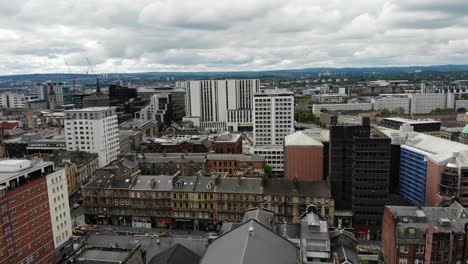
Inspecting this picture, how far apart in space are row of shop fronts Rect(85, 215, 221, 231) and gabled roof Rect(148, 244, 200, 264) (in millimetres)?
38605

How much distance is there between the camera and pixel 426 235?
69.2 m

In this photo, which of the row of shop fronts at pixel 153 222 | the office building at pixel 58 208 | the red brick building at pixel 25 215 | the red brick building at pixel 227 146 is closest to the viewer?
the red brick building at pixel 25 215

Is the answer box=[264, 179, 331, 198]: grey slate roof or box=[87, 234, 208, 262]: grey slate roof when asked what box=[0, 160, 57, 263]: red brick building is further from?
box=[264, 179, 331, 198]: grey slate roof

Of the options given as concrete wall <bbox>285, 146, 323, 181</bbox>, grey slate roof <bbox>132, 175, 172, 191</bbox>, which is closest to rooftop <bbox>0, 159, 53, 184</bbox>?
grey slate roof <bbox>132, 175, 172, 191</bbox>

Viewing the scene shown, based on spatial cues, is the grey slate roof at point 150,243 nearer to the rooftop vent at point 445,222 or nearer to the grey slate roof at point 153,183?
the grey slate roof at point 153,183

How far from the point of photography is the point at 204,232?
10956 centimetres

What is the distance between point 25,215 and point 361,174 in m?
84.0

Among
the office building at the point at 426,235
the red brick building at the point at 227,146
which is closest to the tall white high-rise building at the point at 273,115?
the red brick building at the point at 227,146

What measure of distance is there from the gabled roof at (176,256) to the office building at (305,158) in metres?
67.9

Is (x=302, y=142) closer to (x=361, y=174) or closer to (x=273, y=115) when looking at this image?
(x=361, y=174)

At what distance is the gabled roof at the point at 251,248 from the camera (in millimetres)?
55906

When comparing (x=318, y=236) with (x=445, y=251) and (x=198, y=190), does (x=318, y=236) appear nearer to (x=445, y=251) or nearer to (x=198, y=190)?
(x=445, y=251)

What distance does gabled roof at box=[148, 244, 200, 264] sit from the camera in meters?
67.5

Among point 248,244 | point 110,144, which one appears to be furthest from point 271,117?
point 248,244
